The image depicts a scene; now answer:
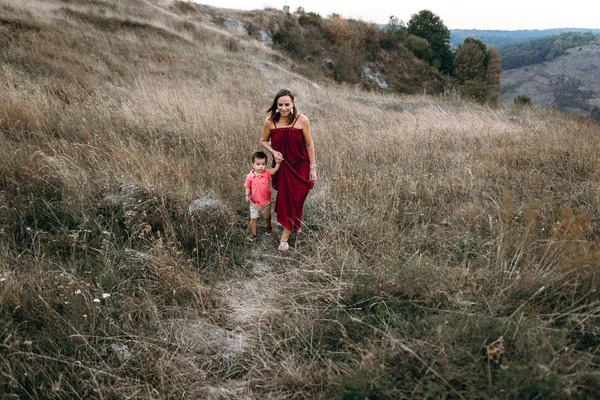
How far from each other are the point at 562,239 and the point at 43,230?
4.67 m

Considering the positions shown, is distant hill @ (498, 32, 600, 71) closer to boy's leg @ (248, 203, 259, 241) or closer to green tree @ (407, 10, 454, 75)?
green tree @ (407, 10, 454, 75)

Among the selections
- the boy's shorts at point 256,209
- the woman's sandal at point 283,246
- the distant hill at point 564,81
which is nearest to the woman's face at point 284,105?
the boy's shorts at point 256,209

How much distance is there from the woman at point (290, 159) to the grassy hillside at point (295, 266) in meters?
0.31

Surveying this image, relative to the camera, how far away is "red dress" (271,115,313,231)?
12.5 ft

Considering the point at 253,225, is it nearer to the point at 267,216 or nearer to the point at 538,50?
the point at 267,216

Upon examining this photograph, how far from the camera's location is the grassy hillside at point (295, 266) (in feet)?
7.03

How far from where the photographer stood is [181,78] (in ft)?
38.4

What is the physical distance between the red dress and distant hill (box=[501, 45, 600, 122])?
69.2 metres

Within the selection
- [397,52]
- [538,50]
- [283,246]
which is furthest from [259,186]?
[538,50]

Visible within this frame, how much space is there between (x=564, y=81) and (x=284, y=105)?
331 ft

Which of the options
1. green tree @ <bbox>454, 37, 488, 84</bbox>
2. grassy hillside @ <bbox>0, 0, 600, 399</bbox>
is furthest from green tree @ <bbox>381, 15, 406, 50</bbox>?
grassy hillside @ <bbox>0, 0, 600, 399</bbox>

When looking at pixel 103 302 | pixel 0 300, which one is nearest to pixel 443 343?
pixel 103 302

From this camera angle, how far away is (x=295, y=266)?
3510 millimetres

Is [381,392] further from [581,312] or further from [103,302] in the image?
[103,302]
